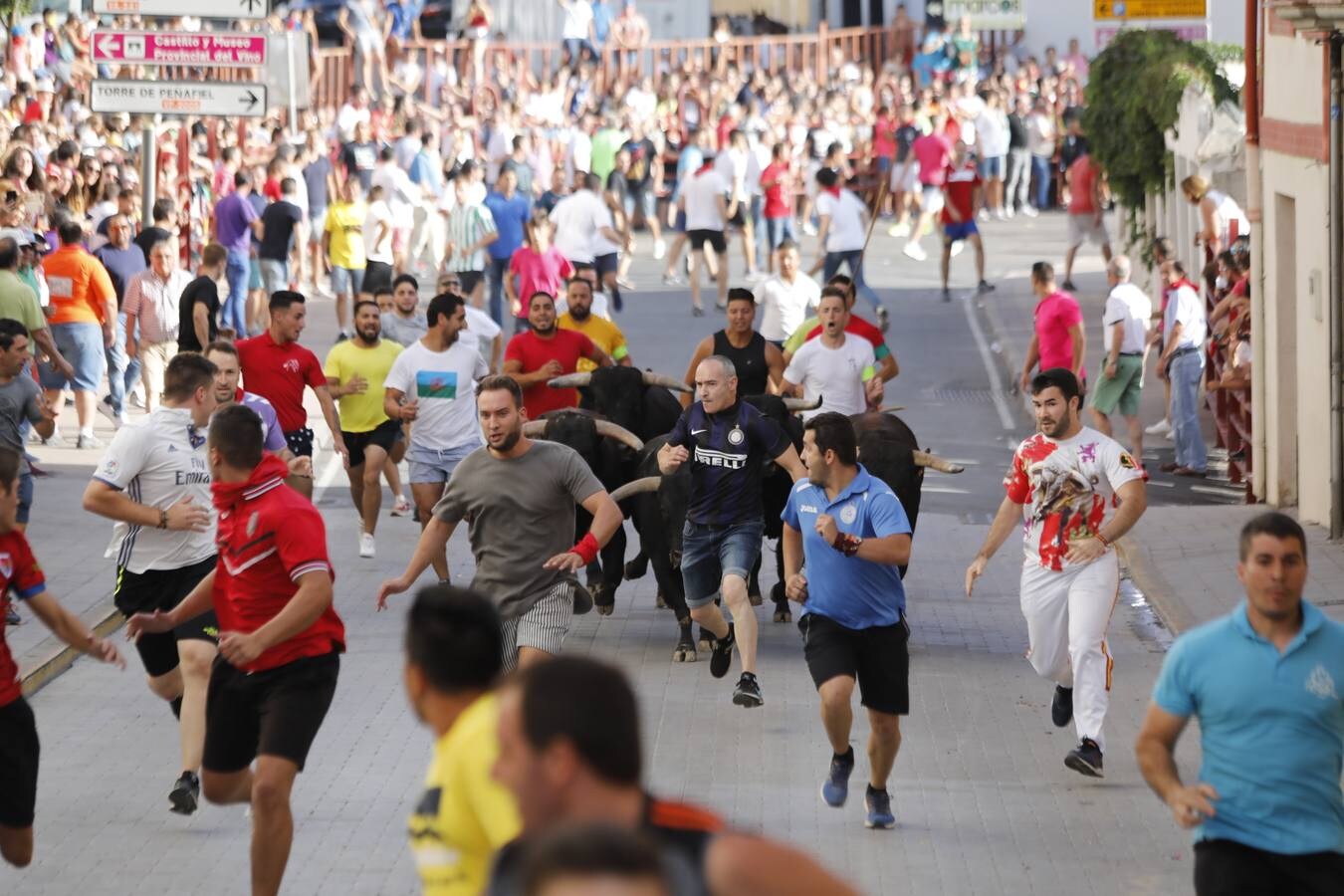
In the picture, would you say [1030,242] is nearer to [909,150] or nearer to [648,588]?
[909,150]

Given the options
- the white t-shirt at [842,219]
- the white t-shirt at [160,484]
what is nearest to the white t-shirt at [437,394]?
the white t-shirt at [160,484]

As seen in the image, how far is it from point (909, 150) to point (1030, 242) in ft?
7.93

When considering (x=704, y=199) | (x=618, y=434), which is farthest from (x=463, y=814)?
(x=704, y=199)

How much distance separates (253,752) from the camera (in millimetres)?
7914

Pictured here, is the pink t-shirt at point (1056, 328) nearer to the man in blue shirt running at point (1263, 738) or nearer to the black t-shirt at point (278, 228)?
the black t-shirt at point (278, 228)

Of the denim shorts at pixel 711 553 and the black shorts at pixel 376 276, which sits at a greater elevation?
the black shorts at pixel 376 276

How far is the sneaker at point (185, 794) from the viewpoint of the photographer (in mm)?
9031

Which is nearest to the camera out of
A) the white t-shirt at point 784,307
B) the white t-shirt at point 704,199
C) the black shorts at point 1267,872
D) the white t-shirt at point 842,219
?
the black shorts at point 1267,872

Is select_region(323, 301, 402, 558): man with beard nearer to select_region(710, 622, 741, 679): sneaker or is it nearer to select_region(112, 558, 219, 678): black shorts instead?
select_region(710, 622, 741, 679): sneaker

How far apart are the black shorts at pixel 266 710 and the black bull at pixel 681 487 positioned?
4.62 m

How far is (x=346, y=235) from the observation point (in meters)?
25.6

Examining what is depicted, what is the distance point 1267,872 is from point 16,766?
4.06 meters

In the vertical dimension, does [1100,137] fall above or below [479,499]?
above

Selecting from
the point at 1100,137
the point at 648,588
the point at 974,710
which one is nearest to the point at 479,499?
the point at 974,710
